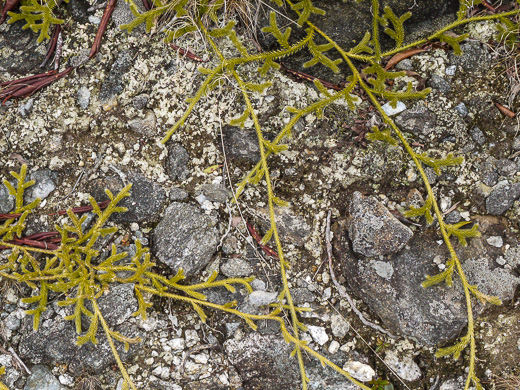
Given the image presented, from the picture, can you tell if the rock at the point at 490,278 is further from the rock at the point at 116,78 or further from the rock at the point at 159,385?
the rock at the point at 116,78

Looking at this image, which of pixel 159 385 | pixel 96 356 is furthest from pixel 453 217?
pixel 96 356

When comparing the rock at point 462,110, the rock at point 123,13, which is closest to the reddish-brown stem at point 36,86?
the rock at point 123,13

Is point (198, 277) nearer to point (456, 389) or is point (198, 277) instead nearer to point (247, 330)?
point (247, 330)

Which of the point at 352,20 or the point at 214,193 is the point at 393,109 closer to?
the point at 352,20

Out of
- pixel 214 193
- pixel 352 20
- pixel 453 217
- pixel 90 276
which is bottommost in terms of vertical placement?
pixel 453 217

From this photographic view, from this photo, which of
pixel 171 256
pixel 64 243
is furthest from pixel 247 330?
pixel 64 243

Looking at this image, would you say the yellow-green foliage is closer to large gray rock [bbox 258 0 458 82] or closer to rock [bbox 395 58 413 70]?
large gray rock [bbox 258 0 458 82]
